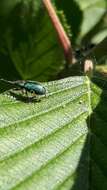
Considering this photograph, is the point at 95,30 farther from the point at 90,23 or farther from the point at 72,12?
the point at 72,12

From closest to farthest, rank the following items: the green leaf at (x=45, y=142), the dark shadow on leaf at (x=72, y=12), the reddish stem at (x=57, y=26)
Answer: the green leaf at (x=45, y=142), the reddish stem at (x=57, y=26), the dark shadow on leaf at (x=72, y=12)

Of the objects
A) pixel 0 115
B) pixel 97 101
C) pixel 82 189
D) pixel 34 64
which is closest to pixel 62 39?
pixel 34 64

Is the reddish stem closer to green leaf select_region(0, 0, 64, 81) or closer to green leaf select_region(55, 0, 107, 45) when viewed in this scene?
green leaf select_region(0, 0, 64, 81)

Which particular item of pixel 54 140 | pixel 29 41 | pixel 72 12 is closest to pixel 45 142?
pixel 54 140

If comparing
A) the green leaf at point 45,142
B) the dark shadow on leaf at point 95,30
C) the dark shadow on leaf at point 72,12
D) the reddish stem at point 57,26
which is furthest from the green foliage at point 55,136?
the dark shadow on leaf at point 95,30

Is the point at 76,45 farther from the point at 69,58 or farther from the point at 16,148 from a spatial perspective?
the point at 16,148

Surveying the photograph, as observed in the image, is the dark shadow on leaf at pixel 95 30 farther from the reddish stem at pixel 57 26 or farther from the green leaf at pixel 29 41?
the reddish stem at pixel 57 26

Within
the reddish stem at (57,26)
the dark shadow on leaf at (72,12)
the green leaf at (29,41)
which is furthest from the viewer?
the dark shadow on leaf at (72,12)
